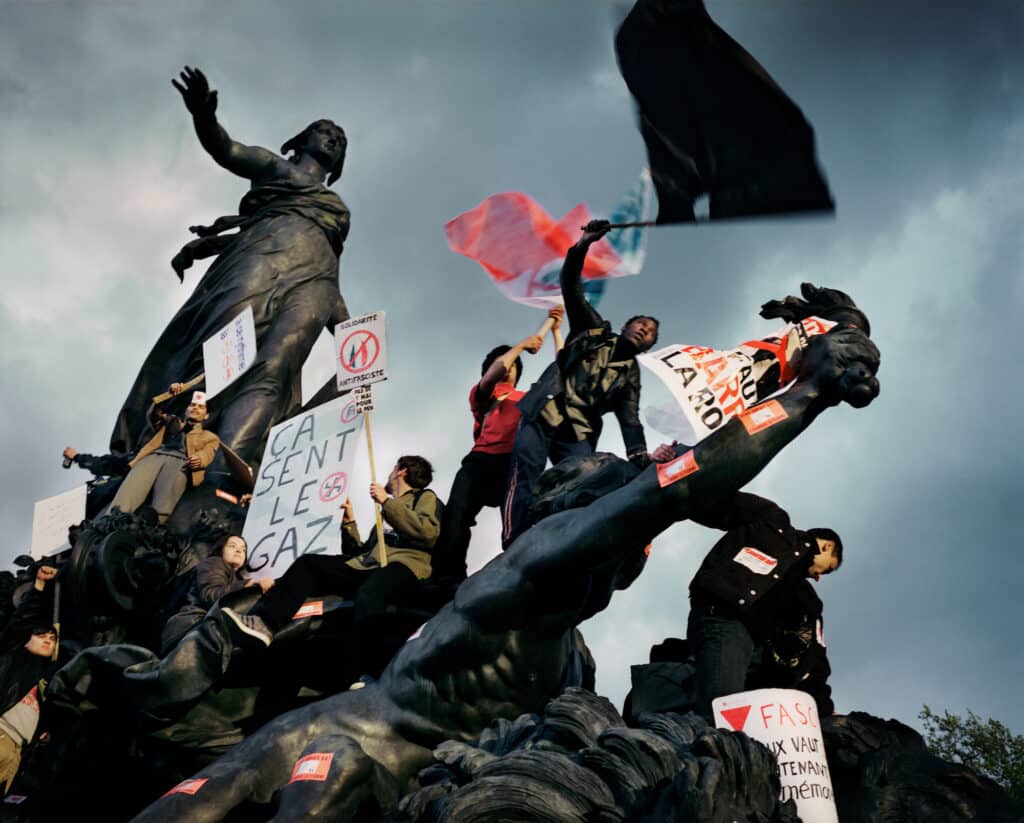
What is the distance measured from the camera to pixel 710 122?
830cm

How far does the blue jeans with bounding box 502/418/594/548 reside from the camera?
905 centimetres

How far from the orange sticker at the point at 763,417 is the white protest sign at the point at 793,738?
122 centimetres

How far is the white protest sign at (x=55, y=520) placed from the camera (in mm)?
13633

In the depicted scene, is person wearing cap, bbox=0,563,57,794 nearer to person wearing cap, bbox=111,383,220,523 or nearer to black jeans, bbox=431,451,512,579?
person wearing cap, bbox=111,383,220,523

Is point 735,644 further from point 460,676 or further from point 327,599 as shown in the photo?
point 327,599

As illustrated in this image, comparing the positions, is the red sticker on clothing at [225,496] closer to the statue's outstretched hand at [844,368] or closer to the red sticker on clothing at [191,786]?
the red sticker on clothing at [191,786]

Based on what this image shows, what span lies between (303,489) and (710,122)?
411 cm

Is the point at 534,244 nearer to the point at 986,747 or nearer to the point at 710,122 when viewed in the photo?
the point at 710,122

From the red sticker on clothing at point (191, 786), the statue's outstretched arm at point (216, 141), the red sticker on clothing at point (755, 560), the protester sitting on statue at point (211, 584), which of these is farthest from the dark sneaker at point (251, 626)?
the statue's outstretched arm at point (216, 141)

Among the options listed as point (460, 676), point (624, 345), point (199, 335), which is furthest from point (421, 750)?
point (199, 335)

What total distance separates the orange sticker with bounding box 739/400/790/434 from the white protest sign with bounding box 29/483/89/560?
28.3ft

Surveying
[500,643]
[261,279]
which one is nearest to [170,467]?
[261,279]

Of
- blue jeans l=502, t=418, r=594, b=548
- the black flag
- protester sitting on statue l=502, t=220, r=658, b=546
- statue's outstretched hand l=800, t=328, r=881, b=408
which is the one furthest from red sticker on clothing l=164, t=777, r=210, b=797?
the black flag

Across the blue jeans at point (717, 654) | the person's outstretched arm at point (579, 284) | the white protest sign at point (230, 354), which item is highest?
the white protest sign at point (230, 354)
